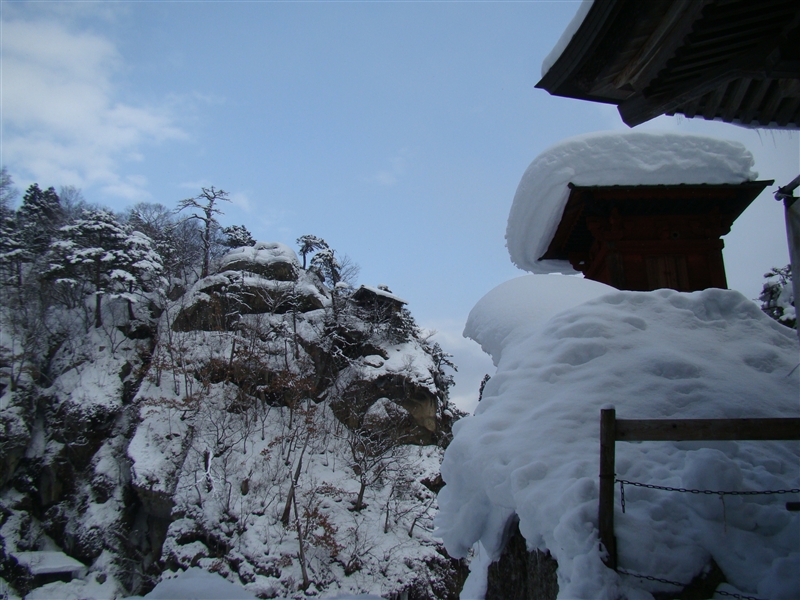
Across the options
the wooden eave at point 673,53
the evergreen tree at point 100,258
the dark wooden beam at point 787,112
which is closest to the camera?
the wooden eave at point 673,53

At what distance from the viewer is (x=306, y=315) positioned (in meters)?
25.4

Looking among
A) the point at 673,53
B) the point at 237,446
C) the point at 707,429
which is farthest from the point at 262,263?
the point at 707,429

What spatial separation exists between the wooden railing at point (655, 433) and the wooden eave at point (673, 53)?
7.51 feet

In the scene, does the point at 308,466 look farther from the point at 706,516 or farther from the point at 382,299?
the point at 706,516

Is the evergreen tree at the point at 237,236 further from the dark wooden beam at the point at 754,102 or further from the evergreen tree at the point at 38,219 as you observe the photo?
the dark wooden beam at the point at 754,102

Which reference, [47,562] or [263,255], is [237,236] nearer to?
[263,255]

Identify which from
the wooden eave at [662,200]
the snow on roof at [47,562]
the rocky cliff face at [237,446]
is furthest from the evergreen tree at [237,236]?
the wooden eave at [662,200]

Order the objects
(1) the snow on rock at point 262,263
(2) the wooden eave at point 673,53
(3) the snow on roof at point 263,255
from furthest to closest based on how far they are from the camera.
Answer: (3) the snow on roof at point 263,255
(1) the snow on rock at point 262,263
(2) the wooden eave at point 673,53

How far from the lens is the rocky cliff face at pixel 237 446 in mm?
15594

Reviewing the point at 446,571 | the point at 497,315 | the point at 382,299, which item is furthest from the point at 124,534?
the point at 497,315

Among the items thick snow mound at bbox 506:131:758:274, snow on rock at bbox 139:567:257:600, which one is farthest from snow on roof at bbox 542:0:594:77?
snow on rock at bbox 139:567:257:600

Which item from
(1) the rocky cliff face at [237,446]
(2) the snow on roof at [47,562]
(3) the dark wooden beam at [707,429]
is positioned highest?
(3) the dark wooden beam at [707,429]

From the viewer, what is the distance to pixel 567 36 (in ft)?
10.8

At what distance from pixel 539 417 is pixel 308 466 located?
1696 centimetres
